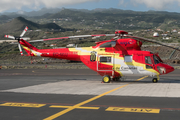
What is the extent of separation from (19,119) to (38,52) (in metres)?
16.9

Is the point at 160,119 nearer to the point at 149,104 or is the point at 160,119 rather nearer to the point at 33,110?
the point at 149,104

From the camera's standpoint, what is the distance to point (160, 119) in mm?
8969

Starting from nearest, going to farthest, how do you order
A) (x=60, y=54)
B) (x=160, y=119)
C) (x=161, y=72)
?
(x=160, y=119), (x=161, y=72), (x=60, y=54)

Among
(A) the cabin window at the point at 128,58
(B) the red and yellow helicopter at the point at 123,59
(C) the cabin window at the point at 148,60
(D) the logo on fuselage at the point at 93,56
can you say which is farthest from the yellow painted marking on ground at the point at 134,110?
(D) the logo on fuselage at the point at 93,56

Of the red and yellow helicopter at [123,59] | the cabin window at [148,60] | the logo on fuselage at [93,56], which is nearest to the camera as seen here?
the red and yellow helicopter at [123,59]

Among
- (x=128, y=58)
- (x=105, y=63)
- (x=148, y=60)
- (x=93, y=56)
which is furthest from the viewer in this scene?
(x=93, y=56)

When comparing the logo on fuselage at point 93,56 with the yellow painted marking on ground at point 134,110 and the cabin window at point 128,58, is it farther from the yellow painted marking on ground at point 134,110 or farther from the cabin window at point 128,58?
the yellow painted marking on ground at point 134,110

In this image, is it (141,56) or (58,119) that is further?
(141,56)

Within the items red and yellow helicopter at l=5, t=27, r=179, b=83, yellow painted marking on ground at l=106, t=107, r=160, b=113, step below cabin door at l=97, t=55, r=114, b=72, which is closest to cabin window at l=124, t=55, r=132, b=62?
red and yellow helicopter at l=5, t=27, r=179, b=83

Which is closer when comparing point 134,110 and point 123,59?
point 134,110

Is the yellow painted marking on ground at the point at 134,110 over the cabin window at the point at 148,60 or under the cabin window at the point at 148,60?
under

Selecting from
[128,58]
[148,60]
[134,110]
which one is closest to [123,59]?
[128,58]

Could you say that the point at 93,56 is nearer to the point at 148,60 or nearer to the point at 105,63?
the point at 105,63


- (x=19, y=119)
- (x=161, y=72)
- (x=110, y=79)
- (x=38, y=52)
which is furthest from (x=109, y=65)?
(x=19, y=119)
